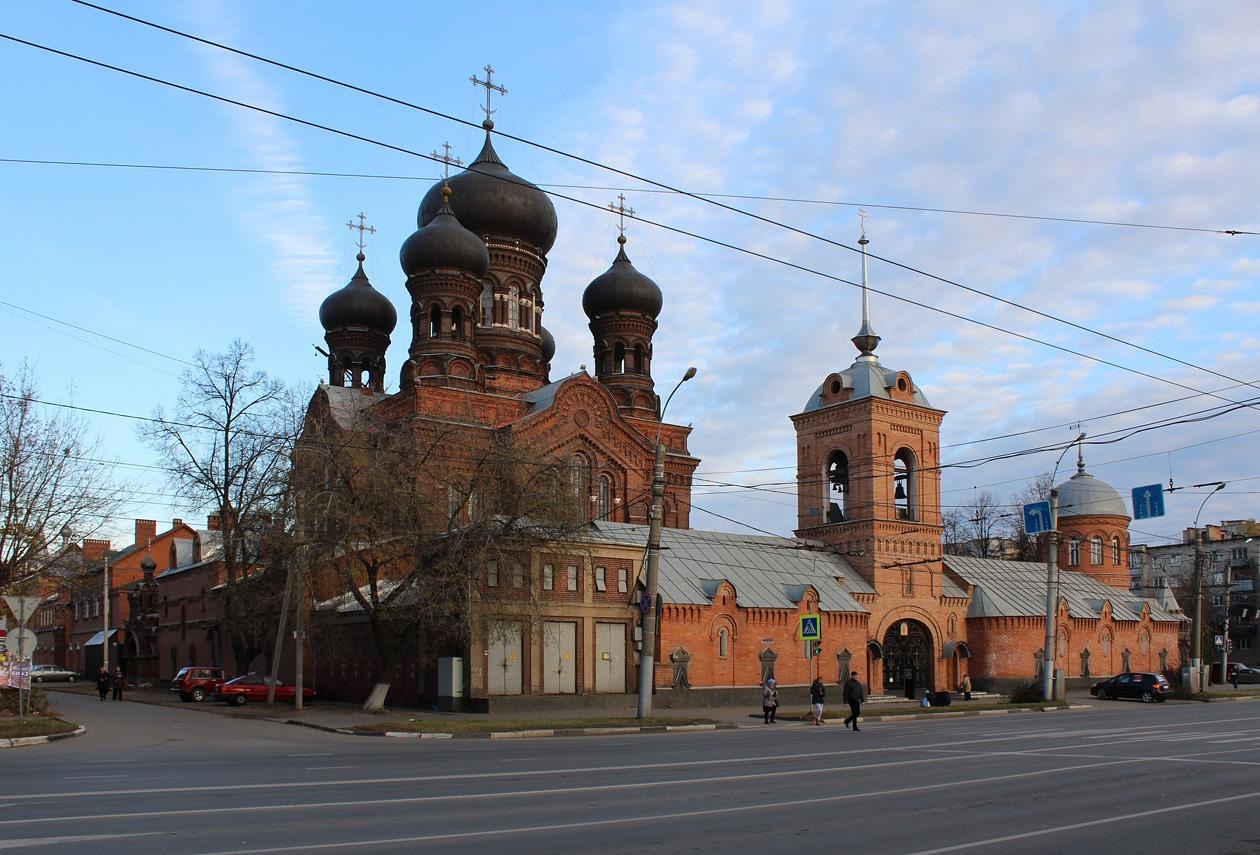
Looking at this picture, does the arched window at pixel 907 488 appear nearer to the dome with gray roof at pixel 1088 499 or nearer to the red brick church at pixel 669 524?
the red brick church at pixel 669 524

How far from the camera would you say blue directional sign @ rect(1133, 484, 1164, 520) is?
33062mm

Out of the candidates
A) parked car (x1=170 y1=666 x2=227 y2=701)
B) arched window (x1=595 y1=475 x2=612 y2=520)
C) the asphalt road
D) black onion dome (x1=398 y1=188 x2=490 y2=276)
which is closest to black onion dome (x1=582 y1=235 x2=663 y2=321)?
black onion dome (x1=398 y1=188 x2=490 y2=276)

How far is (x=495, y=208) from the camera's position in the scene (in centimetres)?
5353

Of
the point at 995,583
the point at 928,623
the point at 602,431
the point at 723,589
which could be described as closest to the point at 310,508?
the point at 723,589

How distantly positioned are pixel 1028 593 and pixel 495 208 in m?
30.5

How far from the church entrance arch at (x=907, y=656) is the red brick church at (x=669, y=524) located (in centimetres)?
9

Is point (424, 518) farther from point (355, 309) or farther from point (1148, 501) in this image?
point (355, 309)

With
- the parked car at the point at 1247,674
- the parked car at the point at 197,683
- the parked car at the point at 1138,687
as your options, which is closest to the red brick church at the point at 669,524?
the parked car at the point at 1138,687

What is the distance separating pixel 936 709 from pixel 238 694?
22.2m

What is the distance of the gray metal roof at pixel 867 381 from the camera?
158 ft

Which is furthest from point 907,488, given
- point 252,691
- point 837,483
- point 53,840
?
point 53,840

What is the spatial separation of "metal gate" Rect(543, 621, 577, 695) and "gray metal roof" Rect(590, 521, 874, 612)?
3.24 metres

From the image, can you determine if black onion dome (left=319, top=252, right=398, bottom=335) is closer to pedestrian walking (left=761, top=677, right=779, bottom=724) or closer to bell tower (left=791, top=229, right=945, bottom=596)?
bell tower (left=791, top=229, right=945, bottom=596)

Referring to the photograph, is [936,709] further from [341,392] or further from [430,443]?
[341,392]
